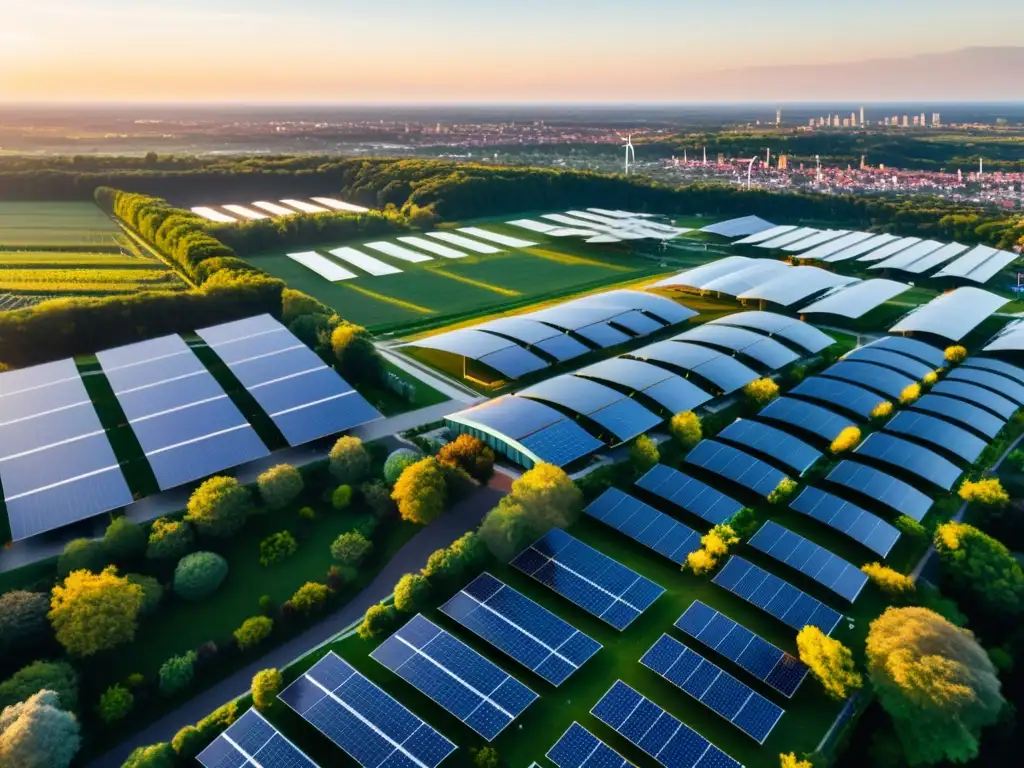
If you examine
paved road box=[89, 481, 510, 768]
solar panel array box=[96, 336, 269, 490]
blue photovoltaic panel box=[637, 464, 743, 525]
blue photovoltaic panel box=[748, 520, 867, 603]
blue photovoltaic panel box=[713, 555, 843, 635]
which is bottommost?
paved road box=[89, 481, 510, 768]

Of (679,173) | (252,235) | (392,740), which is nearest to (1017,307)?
(392,740)

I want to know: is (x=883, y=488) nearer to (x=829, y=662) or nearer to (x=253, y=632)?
(x=829, y=662)

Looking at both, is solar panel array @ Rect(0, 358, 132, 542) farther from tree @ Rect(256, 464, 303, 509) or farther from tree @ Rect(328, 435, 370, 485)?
tree @ Rect(328, 435, 370, 485)

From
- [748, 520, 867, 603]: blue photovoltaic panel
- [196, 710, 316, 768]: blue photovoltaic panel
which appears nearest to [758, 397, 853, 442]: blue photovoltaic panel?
[748, 520, 867, 603]: blue photovoltaic panel

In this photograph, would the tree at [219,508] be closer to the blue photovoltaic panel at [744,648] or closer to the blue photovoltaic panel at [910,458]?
the blue photovoltaic panel at [744,648]

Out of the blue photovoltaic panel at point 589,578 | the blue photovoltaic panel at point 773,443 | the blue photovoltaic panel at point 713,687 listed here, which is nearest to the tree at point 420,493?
the blue photovoltaic panel at point 589,578

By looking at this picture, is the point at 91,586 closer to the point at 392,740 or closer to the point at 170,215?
the point at 392,740
